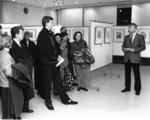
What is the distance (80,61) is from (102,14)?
9470 millimetres

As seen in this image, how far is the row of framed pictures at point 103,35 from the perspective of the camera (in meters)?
5.72

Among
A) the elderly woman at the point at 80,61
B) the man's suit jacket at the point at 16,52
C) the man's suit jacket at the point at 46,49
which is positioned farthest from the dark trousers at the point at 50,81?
the elderly woman at the point at 80,61

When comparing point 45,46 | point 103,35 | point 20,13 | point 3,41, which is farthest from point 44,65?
point 20,13

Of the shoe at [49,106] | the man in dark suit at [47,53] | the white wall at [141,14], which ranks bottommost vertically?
the shoe at [49,106]

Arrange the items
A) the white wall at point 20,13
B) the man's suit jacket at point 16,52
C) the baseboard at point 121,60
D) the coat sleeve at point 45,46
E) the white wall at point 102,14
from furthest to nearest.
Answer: the white wall at point 102,14, the white wall at point 20,13, the baseboard at point 121,60, the coat sleeve at point 45,46, the man's suit jacket at point 16,52

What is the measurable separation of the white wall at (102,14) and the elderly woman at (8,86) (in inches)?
437

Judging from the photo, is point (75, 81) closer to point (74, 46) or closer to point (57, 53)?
point (74, 46)

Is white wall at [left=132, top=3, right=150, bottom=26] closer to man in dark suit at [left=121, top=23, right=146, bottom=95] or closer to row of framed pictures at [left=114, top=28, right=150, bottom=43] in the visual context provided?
row of framed pictures at [left=114, top=28, right=150, bottom=43]

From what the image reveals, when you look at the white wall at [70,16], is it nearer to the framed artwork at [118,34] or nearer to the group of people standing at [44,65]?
the framed artwork at [118,34]

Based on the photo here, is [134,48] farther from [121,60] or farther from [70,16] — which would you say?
[70,16]

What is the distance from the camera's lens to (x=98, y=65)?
19.6ft

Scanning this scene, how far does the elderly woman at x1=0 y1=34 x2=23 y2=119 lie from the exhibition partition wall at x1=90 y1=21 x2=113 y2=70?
2.52m

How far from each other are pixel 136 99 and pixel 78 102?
52.6 inches

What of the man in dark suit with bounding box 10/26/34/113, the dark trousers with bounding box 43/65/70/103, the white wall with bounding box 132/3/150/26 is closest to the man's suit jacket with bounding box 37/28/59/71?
the dark trousers with bounding box 43/65/70/103
